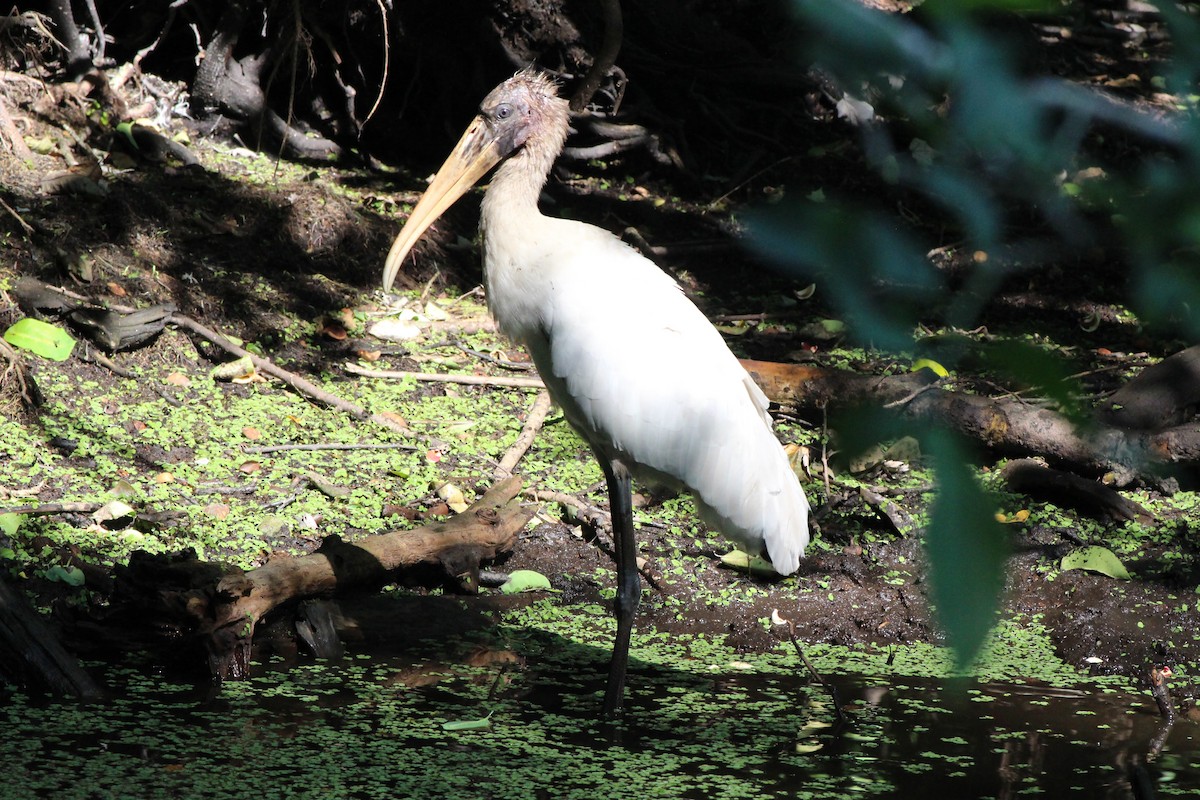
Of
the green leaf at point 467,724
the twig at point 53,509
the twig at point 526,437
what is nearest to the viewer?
the green leaf at point 467,724

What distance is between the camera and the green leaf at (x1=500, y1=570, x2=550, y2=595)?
4629 mm

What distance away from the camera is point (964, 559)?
639mm

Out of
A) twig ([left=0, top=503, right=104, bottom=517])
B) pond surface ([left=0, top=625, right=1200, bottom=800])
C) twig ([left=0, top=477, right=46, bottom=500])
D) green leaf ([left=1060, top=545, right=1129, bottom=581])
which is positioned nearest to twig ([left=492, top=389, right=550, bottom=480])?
pond surface ([left=0, top=625, right=1200, bottom=800])

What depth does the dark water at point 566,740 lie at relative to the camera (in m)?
3.09

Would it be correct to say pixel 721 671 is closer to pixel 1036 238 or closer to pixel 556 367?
pixel 556 367

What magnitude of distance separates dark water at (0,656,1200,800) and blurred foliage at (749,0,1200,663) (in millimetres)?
2438

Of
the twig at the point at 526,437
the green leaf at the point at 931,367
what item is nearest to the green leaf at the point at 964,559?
the green leaf at the point at 931,367

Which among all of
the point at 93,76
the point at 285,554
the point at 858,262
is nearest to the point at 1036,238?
the point at 858,262

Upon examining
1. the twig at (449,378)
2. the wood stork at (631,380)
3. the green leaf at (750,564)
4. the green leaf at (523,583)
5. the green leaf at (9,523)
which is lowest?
the green leaf at (523,583)

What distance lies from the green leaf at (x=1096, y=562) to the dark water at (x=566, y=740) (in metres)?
0.74

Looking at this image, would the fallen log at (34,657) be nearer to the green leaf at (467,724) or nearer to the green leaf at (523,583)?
the green leaf at (467,724)

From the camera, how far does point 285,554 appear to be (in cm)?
426

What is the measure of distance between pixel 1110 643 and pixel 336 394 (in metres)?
3.38

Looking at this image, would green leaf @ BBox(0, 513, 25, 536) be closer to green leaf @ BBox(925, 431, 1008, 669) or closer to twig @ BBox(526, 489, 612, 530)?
twig @ BBox(526, 489, 612, 530)
